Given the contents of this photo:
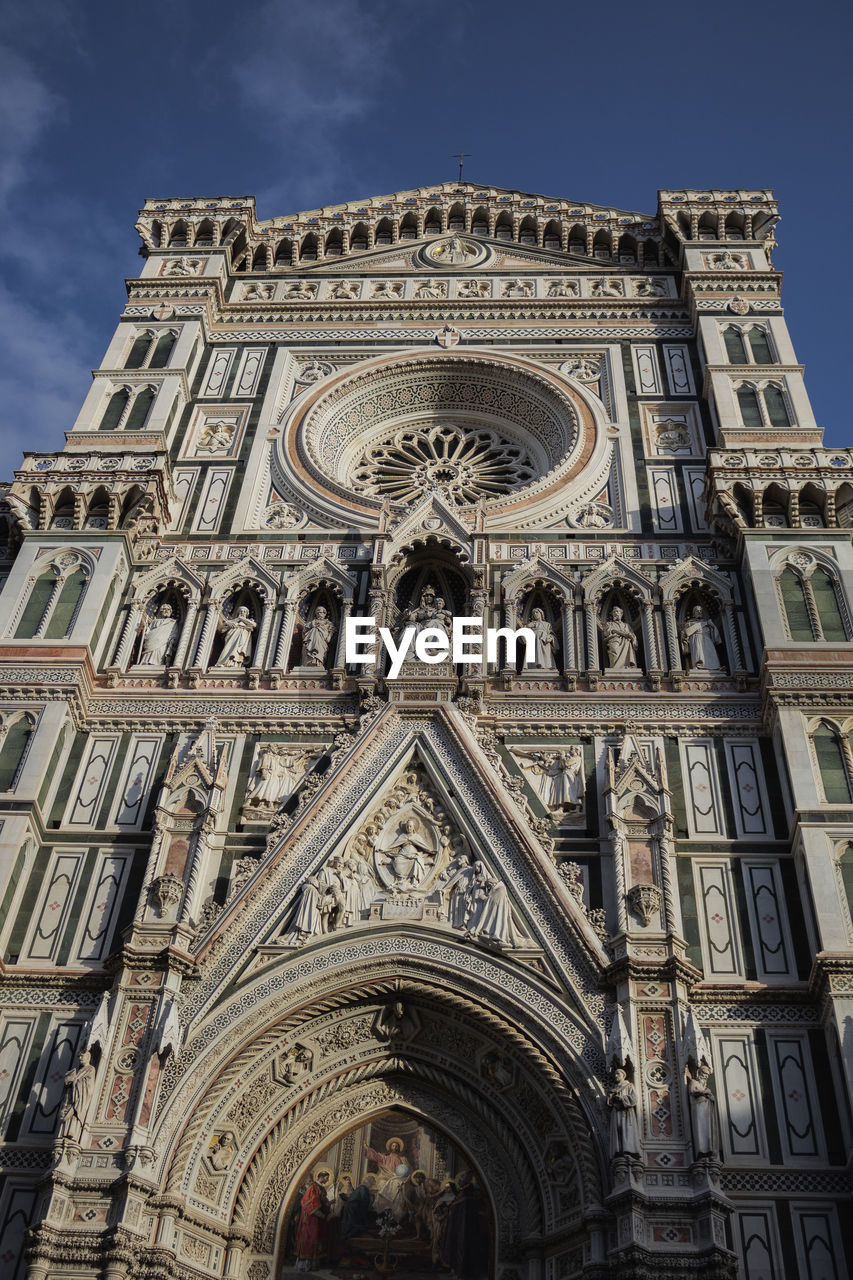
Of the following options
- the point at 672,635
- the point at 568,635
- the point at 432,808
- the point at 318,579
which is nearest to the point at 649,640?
the point at 672,635

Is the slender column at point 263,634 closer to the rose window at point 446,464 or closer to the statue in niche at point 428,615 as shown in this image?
the statue in niche at point 428,615

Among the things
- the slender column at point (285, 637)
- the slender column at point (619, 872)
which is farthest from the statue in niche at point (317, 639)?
the slender column at point (619, 872)

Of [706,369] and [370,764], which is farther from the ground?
[706,369]

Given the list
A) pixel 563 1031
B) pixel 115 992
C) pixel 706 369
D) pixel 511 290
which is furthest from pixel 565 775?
pixel 511 290

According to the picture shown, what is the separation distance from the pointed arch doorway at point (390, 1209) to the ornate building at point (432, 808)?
0.03 meters

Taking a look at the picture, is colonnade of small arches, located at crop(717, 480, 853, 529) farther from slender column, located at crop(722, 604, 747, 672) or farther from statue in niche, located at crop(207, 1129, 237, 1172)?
statue in niche, located at crop(207, 1129, 237, 1172)

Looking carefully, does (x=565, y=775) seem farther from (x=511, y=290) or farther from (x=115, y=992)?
(x=511, y=290)

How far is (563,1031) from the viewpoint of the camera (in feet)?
38.6

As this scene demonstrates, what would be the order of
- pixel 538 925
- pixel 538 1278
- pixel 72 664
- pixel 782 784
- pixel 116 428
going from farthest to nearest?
pixel 116 428 < pixel 72 664 < pixel 782 784 < pixel 538 925 < pixel 538 1278

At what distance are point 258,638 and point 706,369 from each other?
6.85 metres

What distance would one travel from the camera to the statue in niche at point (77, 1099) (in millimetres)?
11125

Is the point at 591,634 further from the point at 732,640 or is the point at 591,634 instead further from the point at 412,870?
the point at 412,870

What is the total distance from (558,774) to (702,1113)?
12.6 feet

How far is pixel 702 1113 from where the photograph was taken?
431 inches
